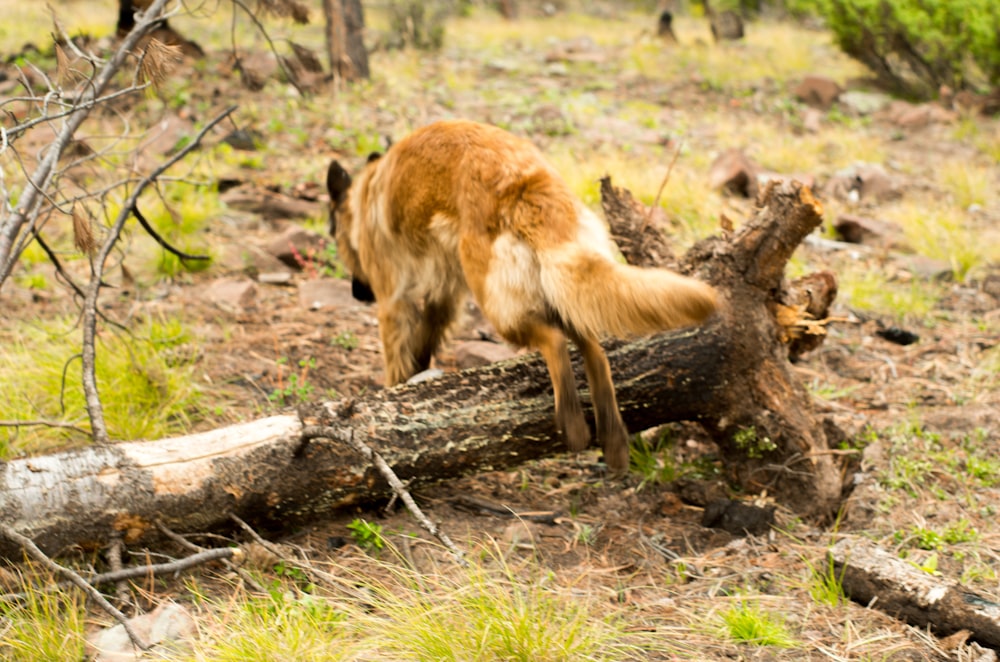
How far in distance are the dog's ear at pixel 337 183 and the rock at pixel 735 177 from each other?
3.79 m

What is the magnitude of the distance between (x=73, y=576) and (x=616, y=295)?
7.03 feet

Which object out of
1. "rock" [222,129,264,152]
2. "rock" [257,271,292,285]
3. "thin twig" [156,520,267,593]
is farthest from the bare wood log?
"rock" [222,129,264,152]

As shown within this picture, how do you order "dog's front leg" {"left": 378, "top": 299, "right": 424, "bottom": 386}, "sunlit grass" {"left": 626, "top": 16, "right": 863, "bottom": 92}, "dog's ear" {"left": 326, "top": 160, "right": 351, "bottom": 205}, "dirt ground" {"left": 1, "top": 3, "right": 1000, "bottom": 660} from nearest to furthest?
"dirt ground" {"left": 1, "top": 3, "right": 1000, "bottom": 660}, "dog's front leg" {"left": 378, "top": 299, "right": 424, "bottom": 386}, "dog's ear" {"left": 326, "top": 160, "right": 351, "bottom": 205}, "sunlit grass" {"left": 626, "top": 16, "right": 863, "bottom": 92}

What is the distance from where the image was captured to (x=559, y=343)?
3523mm

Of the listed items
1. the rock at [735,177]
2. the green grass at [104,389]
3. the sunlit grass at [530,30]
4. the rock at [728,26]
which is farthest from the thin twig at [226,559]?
the rock at [728,26]

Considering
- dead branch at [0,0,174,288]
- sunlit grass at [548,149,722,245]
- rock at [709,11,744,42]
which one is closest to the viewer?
dead branch at [0,0,174,288]

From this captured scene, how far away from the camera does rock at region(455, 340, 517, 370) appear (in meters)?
5.10

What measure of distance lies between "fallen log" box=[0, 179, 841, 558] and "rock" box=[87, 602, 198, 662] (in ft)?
1.33

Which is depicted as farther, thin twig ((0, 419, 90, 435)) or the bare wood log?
thin twig ((0, 419, 90, 435))

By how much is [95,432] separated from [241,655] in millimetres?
1469

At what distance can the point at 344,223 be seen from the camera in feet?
17.4

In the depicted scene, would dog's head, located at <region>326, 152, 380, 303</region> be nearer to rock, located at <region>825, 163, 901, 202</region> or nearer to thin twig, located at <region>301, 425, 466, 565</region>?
thin twig, located at <region>301, 425, 466, 565</region>

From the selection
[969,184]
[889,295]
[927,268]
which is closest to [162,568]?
[889,295]

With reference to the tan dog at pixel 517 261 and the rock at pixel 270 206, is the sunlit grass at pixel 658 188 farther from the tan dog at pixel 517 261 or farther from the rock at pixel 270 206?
the tan dog at pixel 517 261
